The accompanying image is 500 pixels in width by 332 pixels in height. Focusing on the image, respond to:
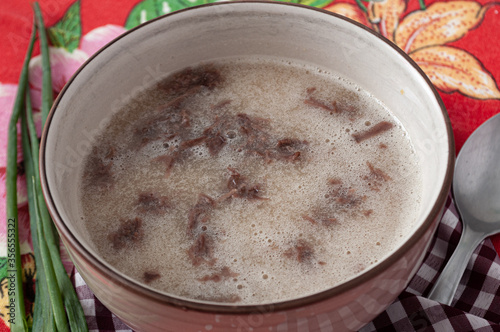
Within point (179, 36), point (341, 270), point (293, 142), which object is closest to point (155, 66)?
point (179, 36)

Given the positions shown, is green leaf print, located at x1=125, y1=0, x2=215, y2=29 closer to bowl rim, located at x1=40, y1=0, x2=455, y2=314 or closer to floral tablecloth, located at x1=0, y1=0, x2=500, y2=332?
floral tablecloth, located at x1=0, y1=0, x2=500, y2=332

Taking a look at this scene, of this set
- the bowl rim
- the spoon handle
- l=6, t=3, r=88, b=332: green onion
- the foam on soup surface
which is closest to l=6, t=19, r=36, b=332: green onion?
l=6, t=3, r=88, b=332: green onion

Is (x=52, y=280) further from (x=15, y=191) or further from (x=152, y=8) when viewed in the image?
(x=152, y=8)

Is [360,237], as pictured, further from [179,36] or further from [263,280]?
[179,36]

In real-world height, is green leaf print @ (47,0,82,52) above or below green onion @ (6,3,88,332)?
above

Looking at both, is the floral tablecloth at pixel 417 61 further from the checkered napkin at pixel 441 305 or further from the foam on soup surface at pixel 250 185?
the foam on soup surface at pixel 250 185

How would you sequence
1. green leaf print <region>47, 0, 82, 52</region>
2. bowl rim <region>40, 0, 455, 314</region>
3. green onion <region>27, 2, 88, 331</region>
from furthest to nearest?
green leaf print <region>47, 0, 82, 52</region>, green onion <region>27, 2, 88, 331</region>, bowl rim <region>40, 0, 455, 314</region>

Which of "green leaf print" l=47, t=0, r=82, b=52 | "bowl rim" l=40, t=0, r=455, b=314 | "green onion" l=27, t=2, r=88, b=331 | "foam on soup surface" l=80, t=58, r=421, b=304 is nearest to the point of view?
"bowl rim" l=40, t=0, r=455, b=314
